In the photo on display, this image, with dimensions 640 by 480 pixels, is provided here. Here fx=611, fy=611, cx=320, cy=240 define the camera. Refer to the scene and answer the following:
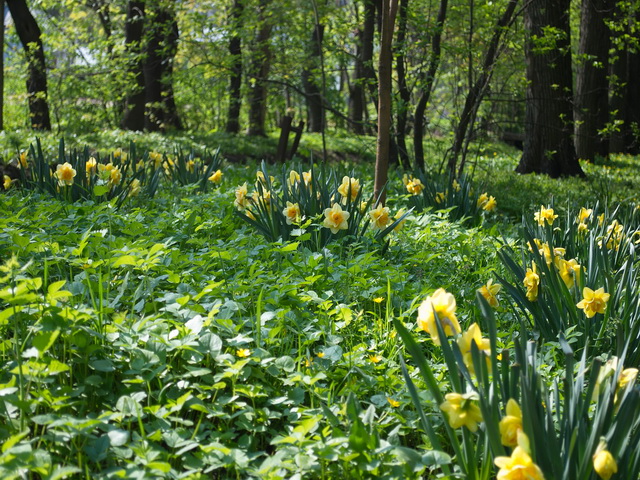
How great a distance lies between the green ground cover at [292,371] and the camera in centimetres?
144

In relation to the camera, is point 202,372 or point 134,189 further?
point 134,189

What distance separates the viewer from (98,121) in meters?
15.6

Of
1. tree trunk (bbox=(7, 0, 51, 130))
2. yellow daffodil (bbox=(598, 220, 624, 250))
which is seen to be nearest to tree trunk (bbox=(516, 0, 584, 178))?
yellow daffodil (bbox=(598, 220, 624, 250))

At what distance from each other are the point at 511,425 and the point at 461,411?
0.38 feet

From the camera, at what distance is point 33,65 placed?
12.5 m

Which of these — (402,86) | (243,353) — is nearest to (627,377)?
(243,353)

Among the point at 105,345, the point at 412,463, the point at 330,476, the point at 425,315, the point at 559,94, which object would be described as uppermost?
the point at 559,94

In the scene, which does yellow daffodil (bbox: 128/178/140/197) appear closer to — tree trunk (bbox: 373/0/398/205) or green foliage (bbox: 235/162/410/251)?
green foliage (bbox: 235/162/410/251)

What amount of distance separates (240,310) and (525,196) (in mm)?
5197

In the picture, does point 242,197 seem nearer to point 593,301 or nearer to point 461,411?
point 593,301

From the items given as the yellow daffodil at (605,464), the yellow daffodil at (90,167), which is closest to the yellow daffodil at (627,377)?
the yellow daffodil at (605,464)

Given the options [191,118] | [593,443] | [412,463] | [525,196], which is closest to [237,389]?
[412,463]

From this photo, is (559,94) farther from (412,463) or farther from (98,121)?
(98,121)

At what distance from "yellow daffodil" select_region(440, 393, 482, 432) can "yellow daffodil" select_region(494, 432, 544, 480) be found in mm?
167
